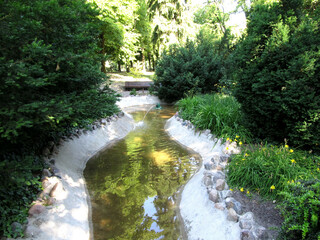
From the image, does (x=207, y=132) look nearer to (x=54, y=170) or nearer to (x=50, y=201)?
(x=54, y=170)

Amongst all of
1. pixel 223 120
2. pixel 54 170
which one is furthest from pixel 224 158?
pixel 54 170

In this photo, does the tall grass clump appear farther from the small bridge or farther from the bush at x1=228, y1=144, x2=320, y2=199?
the small bridge

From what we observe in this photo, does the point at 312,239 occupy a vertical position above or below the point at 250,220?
above

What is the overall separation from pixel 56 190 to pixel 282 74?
5221 mm

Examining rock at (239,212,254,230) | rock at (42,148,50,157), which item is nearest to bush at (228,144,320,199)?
rock at (239,212,254,230)

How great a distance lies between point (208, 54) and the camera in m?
15.4

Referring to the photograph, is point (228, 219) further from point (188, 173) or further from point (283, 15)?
point (283, 15)

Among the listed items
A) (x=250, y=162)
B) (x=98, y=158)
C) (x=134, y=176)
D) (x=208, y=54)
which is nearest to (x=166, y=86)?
(x=208, y=54)

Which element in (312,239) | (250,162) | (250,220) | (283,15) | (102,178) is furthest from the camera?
(102,178)

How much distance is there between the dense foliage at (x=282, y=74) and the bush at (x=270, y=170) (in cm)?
54

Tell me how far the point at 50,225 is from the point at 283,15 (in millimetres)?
6620

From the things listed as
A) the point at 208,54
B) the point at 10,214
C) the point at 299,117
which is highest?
the point at 208,54

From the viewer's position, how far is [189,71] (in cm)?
1498

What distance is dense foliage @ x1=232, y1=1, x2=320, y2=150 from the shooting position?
14.5 feet
